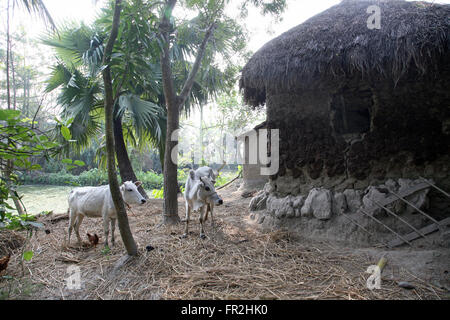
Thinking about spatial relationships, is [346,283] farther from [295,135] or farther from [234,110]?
[234,110]

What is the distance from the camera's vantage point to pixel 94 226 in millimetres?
5930

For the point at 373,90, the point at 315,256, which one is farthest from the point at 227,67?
the point at 315,256

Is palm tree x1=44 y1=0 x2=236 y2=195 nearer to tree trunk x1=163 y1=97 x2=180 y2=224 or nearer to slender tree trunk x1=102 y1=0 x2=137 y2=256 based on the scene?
tree trunk x1=163 y1=97 x2=180 y2=224

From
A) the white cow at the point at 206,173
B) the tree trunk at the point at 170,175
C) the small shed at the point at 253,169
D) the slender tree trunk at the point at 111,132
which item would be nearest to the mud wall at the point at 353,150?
the white cow at the point at 206,173

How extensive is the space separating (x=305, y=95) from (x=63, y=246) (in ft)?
15.8

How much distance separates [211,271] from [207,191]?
4.88 feet

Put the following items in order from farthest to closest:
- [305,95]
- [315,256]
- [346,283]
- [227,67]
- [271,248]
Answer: [227,67] → [305,95] → [271,248] → [315,256] → [346,283]

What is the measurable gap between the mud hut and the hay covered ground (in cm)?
88

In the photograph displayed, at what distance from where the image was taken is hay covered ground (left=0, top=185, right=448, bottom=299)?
285 centimetres

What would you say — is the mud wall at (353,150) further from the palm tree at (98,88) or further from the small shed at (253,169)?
the small shed at (253,169)

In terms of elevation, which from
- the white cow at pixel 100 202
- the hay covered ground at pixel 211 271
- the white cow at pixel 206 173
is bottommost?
the hay covered ground at pixel 211 271

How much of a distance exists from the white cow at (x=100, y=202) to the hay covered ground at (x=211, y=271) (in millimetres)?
448

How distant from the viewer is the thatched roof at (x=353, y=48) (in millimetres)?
3955

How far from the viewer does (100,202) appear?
4270 millimetres
